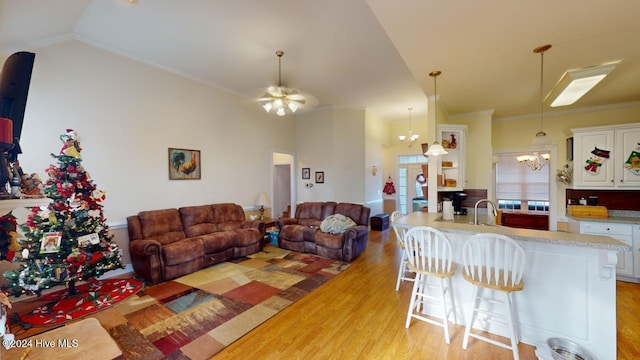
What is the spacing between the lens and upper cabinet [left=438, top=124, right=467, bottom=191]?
13.5ft

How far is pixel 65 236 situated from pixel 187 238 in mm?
1551

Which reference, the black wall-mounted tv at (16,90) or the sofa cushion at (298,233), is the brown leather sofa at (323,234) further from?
the black wall-mounted tv at (16,90)

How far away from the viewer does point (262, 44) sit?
3564 millimetres

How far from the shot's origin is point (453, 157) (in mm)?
4246

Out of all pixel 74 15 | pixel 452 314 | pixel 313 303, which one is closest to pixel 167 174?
pixel 74 15

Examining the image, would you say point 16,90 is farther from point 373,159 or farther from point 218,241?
point 373,159

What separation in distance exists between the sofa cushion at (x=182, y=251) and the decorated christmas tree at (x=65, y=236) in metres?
0.57

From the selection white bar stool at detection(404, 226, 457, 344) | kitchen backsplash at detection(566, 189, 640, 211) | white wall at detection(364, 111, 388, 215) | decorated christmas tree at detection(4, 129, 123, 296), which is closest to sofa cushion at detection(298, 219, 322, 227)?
white wall at detection(364, 111, 388, 215)

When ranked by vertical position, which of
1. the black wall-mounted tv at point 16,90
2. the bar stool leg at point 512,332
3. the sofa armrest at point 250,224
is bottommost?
the bar stool leg at point 512,332

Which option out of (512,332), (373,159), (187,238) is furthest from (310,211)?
(512,332)

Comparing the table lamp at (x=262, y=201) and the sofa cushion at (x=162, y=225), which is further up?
the table lamp at (x=262, y=201)

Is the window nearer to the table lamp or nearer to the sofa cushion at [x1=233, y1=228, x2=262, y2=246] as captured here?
the table lamp

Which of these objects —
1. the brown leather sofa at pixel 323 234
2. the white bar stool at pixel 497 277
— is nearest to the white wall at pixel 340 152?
the brown leather sofa at pixel 323 234

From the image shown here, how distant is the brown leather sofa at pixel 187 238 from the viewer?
3.50m
